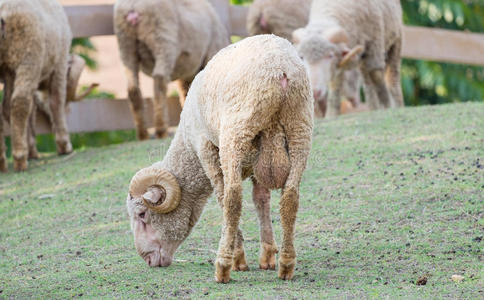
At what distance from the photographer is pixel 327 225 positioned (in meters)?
6.99

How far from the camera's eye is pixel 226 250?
5.56 meters

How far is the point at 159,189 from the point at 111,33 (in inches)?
261

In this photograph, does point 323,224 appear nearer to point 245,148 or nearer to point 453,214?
point 453,214

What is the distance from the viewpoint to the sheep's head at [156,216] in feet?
20.9

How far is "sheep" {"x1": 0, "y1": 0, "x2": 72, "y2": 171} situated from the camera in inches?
370

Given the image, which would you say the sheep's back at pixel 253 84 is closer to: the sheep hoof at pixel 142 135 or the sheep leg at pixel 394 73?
the sheep hoof at pixel 142 135

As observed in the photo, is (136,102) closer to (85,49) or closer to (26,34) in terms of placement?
(26,34)

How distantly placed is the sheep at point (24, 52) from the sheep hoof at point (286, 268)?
16.1 ft

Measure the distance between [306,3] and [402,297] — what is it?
842 centimetres

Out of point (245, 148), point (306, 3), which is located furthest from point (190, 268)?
point (306, 3)

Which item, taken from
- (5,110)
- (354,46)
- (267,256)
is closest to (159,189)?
(267,256)

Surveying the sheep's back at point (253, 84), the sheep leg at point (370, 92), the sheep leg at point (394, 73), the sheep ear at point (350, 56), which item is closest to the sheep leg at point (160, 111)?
the sheep ear at point (350, 56)

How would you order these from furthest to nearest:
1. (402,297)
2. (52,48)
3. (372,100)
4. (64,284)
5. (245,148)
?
(372,100), (52,48), (64,284), (245,148), (402,297)

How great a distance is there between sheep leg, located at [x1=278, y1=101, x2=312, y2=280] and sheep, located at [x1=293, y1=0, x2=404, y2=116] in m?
5.26
